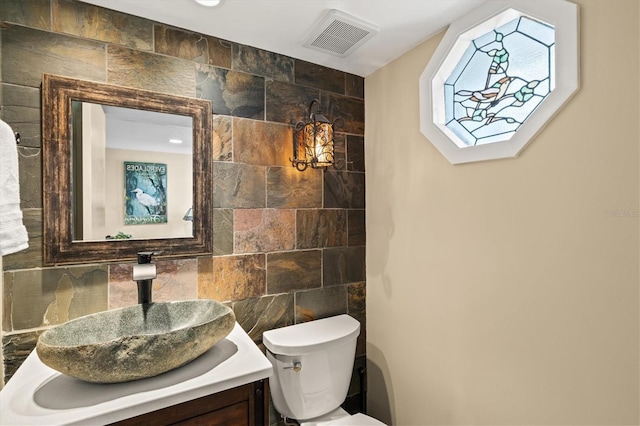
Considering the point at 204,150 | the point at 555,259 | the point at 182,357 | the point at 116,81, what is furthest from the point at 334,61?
the point at 182,357

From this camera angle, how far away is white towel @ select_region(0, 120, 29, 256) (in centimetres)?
89

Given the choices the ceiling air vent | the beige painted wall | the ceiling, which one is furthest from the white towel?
the beige painted wall

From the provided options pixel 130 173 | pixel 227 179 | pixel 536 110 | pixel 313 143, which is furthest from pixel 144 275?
pixel 536 110

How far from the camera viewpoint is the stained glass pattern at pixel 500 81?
1278 millimetres

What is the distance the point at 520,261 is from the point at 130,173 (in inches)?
69.7

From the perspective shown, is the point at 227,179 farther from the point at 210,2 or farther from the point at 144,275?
the point at 210,2

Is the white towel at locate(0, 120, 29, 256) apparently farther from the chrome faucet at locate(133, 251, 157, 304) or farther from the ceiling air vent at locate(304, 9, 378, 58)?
the ceiling air vent at locate(304, 9, 378, 58)

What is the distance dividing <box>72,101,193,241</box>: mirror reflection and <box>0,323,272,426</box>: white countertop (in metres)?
0.59

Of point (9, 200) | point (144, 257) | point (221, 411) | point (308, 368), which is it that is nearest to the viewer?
point (9, 200)

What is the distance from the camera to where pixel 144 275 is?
1.32 meters

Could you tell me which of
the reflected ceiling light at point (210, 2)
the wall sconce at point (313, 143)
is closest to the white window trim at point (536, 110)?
the wall sconce at point (313, 143)

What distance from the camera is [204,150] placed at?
159 cm

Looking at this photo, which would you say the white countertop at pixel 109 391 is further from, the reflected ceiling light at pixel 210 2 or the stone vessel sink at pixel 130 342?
the reflected ceiling light at pixel 210 2

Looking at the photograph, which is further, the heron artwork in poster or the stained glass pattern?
the heron artwork in poster
